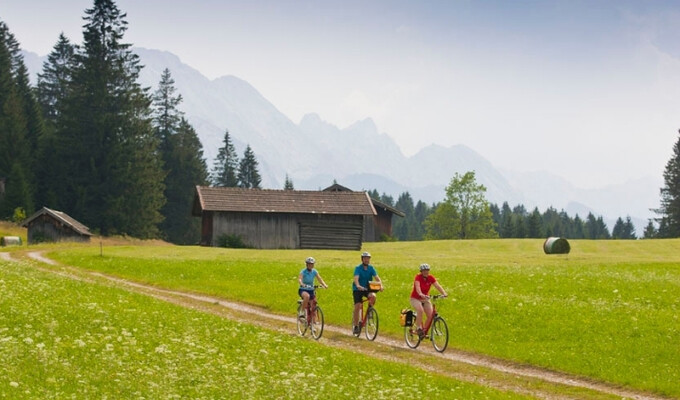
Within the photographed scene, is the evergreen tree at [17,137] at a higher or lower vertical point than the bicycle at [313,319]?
higher

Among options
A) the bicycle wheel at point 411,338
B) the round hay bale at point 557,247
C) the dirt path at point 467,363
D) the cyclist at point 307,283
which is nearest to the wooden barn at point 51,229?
the dirt path at point 467,363

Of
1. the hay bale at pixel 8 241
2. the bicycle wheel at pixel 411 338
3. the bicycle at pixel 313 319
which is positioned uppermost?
the hay bale at pixel 8 241

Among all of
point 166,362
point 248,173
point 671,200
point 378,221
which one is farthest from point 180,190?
point 166,362

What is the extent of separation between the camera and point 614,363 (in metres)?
19.6

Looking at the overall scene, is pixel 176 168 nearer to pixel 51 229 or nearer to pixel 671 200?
pixel 51 229

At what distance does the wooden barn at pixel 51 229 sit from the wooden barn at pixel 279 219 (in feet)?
38.2

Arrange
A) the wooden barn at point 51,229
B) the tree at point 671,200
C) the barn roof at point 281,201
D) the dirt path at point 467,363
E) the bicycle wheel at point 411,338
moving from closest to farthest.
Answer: the dirt path at point 467,363 < the bicycle wheel at point 411,338 < the wooden barn at point 51,229 < the barn roof at point 281,201 < the tree at point 671,200

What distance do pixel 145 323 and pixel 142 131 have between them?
218 feet

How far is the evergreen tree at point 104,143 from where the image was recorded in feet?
261

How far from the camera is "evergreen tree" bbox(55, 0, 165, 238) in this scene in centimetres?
7969

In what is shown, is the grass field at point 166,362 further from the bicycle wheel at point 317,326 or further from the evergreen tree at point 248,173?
the evergreen tree at point 248,173

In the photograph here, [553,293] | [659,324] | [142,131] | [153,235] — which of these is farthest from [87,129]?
[659,324]

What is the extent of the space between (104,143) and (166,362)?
69997 mm

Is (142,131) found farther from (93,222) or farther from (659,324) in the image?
(659,324)
